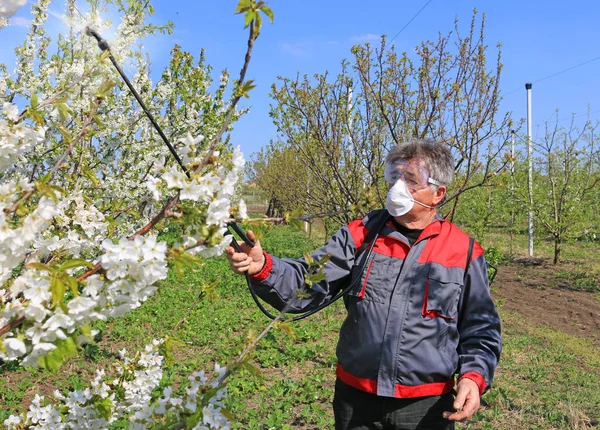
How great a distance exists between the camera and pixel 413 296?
2.05 metres

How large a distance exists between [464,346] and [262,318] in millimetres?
5394

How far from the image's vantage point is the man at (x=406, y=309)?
1997 millimetres

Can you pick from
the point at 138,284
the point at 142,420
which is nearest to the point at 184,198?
the point at 138,284

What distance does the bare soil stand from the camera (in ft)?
25.9

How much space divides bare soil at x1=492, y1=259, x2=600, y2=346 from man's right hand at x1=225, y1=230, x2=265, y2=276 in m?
5.22

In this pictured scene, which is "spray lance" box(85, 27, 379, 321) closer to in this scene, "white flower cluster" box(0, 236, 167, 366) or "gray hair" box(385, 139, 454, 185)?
"white flower cluster" box(0, 236, 167, 366)

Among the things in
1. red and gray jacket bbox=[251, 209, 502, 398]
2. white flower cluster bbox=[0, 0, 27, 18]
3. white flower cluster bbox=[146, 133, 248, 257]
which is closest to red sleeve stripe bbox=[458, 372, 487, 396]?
red and gray jacket bbox=[251, 209, 502, 398]

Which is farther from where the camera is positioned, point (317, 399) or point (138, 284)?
point (317, 399)

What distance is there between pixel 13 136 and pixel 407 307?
4.82ft

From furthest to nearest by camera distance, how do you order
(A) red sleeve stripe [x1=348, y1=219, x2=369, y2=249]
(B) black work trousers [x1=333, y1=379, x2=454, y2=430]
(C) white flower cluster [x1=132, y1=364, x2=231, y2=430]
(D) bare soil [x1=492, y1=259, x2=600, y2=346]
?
1. (D) bare soil [x1=492, y1=259, x2=600, y2=346]
2. (A) red sleeve stripe [x1=348, y1=219, x2=369, y2=249]
3. (B) black work trousers [x1=333, y1=379, x2=454, y2=430]
4. (C) white flower cluster [x1=132, y1=364, x2=231, y2=430]

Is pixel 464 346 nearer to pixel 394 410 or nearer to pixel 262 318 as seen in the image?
pixel 394 410

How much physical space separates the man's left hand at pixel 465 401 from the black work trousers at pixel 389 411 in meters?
0.07

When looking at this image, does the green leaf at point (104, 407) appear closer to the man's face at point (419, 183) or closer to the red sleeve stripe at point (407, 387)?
the red sleeve stripe at point (407, 387)

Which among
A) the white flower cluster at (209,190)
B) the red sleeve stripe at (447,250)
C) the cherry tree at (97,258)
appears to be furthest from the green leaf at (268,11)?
the red sleeve stripe at (447,250)
